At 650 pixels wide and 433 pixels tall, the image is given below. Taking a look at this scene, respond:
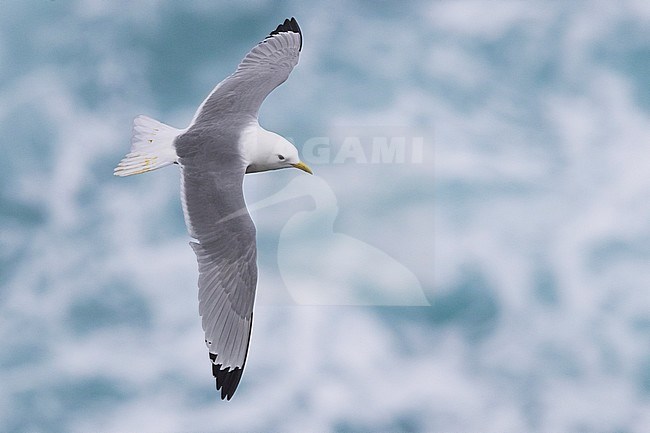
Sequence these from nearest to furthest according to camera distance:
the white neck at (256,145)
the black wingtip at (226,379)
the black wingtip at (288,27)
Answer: the black wingtip at (226,379)
the white neck at (256,145)
the black wingtip at (288,27)

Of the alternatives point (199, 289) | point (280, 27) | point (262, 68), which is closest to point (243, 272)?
point (199, 289)

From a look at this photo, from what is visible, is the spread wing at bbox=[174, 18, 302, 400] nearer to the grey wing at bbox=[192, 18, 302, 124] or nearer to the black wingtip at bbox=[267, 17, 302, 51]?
the grey wing at bbox=[192, 18, 302, 124]

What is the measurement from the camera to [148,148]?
13.3 feet

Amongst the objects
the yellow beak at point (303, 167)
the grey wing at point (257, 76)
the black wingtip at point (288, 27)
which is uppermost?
the black wingtip at point (288, 27)

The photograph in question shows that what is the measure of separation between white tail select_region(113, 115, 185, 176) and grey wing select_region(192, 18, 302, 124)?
148mm

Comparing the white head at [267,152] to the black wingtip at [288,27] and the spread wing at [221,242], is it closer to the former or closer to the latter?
the spread wing at [221,242]

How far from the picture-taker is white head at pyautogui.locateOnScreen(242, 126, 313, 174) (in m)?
4.09

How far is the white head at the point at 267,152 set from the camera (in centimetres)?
409

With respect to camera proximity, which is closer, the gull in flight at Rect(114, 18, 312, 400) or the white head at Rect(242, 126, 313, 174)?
the gull in flight at Rect(114, 18, 312, 400)

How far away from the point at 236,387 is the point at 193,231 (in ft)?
1.91

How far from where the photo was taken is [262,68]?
Answer: 4.48 metres

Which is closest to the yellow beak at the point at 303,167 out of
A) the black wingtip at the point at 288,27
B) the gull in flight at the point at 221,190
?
the gull in flight at the point at 221,190

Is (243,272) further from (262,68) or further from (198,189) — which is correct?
(262,68)

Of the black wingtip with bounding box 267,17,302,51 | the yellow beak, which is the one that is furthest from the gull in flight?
the black wingtip with bounding box 267,17,302,51
